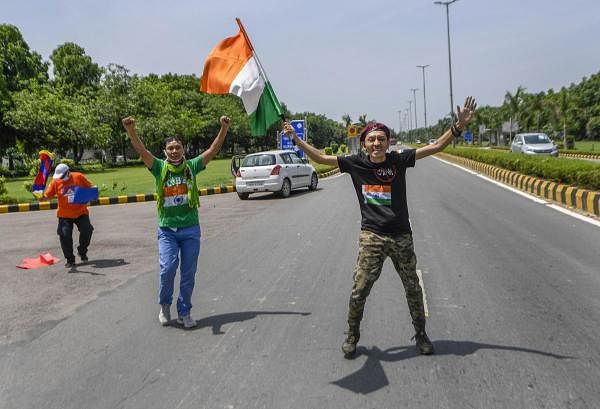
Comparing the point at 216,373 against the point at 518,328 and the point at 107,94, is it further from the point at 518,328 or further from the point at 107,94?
the point at 107,94

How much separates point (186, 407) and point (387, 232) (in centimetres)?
180

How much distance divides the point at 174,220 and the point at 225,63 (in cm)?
160

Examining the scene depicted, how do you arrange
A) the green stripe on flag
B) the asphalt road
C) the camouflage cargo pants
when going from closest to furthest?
the asphalt road < the camouflage cargo pants < the green stripe on flag

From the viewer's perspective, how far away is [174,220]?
4.84 metres

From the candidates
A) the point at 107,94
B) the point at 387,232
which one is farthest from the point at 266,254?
the point at 107,94

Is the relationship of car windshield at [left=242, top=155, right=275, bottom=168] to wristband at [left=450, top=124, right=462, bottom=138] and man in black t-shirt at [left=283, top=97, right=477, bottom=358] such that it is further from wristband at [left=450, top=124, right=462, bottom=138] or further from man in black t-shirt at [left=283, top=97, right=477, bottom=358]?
man in black t-shirt at [left=283, top=97, right=477, bottom=358]

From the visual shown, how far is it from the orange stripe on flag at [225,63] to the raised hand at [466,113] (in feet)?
6.63

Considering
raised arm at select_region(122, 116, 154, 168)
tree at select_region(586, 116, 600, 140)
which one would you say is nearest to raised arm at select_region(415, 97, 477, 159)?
raised arm at select_region(122, 116, 154, 168)

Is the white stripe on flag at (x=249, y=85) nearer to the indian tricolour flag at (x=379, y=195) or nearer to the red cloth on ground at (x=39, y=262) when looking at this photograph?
the indian tricolour flag at (x=379, y=195)

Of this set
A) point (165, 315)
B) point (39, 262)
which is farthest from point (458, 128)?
point (39, 262)

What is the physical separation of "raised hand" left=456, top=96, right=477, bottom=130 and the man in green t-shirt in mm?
2361

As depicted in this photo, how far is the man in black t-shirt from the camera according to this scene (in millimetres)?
3984

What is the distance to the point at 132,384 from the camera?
12.1 feet

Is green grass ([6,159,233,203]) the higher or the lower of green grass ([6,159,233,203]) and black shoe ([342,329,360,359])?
the lower
